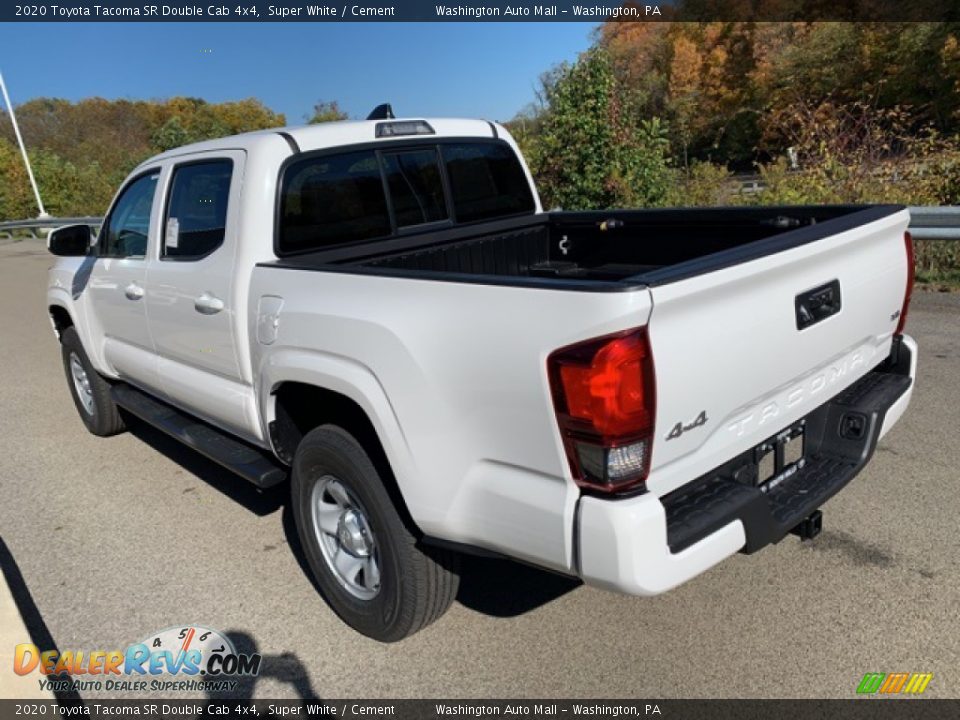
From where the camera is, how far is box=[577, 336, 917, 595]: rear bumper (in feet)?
6.64

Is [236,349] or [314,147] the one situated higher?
[314,147]

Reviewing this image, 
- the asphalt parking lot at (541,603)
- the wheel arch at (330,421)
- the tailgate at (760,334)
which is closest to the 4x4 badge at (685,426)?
the tailgate at (760,334)

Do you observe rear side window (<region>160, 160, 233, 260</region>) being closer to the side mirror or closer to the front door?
the front door

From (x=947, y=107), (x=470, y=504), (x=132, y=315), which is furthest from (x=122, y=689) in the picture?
(x=947, y=107)

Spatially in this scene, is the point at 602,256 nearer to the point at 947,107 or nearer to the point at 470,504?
the point at 470,504

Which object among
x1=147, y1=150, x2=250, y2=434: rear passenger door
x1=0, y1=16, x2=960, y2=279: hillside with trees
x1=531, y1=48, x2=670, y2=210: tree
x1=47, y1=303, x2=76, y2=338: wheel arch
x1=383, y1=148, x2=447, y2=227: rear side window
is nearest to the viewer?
x1=147, y1=150, x2=250, y2=434: rear passenger door

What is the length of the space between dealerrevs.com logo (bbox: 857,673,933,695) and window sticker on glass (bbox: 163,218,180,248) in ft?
11.7

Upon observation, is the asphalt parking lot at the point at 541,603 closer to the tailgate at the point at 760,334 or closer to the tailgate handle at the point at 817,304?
the tailgate at the point at 760,334

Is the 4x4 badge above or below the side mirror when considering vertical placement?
below

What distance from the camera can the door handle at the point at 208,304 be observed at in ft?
11.1

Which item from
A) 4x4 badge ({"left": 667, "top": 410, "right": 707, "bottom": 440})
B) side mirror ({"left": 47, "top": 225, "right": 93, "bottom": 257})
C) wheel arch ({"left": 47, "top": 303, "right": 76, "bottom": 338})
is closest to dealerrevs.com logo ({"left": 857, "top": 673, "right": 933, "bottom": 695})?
4x4 badge ({"left": 667, "top": 410, "right": 707, "bottom": 440})

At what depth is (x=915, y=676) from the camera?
2.51 m

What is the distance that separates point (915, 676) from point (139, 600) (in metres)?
3.15

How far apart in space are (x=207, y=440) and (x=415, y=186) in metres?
1.73
